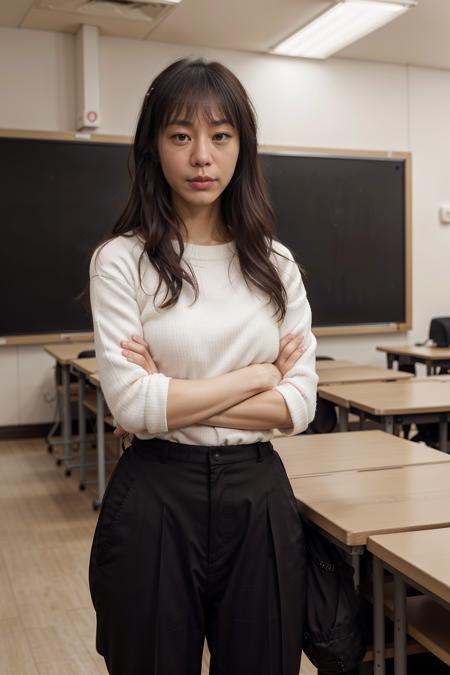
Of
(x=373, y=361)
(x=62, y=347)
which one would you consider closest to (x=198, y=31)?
(x=62, y=347)

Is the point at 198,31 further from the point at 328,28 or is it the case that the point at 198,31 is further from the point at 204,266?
the point at 204,266

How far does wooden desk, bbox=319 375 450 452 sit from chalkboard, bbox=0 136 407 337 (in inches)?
93.3

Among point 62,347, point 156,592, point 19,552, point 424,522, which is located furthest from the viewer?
point 62,347

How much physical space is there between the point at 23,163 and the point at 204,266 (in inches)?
190

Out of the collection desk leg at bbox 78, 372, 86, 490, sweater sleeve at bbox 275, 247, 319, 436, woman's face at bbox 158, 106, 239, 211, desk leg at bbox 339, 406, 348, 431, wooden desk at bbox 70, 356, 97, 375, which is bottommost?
desk leg at bbox 78, 372, 86, 490

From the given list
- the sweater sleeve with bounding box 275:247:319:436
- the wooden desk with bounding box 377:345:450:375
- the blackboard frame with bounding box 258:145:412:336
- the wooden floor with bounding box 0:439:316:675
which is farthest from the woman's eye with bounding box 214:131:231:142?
the blackboard frame with bounding box 258:145:412:336

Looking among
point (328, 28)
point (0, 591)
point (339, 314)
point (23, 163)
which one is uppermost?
point (328, 28)

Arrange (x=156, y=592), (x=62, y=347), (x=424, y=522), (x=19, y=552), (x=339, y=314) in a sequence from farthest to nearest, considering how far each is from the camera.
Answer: (x=339, y=314)
(x=62, y=347)
(x=19, y=552)
(x=424, y=522)
(x=156, y=592)

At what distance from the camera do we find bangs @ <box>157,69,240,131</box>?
1.41 m

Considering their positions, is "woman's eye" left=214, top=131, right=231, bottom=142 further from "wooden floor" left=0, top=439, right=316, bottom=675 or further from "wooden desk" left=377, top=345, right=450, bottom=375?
"wooden desk" left=377, top=345, right=450, bottom=375

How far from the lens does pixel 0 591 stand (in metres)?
3.26

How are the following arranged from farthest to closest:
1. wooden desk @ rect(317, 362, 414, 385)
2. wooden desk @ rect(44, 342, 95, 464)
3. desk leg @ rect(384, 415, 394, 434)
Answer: wooden desk @ rect(44, 342, 95, 464)
wooden desk @ rect(317, 362, 414, 385)
desk leg @ rect(384, 415, 394, 434)

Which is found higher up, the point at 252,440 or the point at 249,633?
the point at 252,440

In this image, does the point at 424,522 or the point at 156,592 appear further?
the point at 424,522
